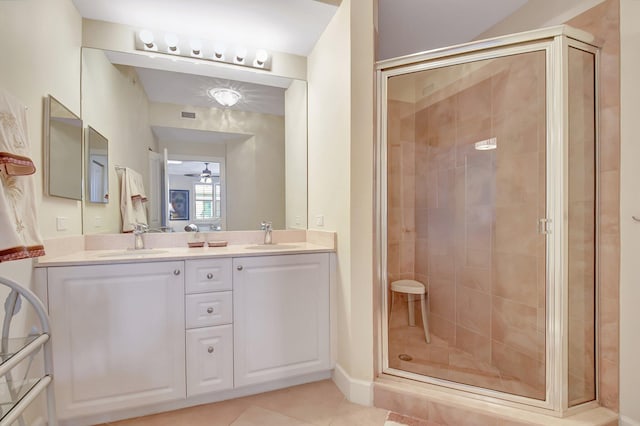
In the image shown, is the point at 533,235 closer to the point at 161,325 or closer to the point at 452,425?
the point at 452,425

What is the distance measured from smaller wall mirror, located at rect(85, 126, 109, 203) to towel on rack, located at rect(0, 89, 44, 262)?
2.52ft

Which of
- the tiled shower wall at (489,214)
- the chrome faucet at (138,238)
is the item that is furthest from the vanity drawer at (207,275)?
the tiled shower wall at (489,214)

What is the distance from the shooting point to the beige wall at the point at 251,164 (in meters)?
2.36

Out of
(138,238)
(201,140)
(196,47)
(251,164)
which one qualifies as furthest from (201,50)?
(138,238)

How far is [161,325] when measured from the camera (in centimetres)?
165

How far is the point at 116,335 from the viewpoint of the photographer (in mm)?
1574

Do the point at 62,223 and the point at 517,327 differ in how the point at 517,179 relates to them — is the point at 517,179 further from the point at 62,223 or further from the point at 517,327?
the point at 62,223

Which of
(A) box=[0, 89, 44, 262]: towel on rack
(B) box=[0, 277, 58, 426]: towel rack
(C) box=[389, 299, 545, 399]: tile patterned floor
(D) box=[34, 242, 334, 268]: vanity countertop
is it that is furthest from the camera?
(C) box=[389, 299, 545, 399]: tile patterned floor

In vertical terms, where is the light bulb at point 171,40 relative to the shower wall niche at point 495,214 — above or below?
above

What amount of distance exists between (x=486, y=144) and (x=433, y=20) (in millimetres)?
1014

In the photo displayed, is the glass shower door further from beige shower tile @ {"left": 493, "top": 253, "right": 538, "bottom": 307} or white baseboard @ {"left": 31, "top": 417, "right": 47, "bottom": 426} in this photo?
white baseboard @ {"left": 31, "top": 417, "right": 47, "bottom": 426}

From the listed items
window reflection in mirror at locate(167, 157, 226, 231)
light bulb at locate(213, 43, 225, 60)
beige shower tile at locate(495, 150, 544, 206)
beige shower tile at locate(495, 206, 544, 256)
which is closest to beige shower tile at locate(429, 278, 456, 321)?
beige shower tile at locate(495, 206, 544, 256)

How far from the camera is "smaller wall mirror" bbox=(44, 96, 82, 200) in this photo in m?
1.60

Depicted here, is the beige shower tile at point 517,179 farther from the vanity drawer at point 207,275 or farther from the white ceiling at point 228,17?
the vanity drawer at point 207,275
